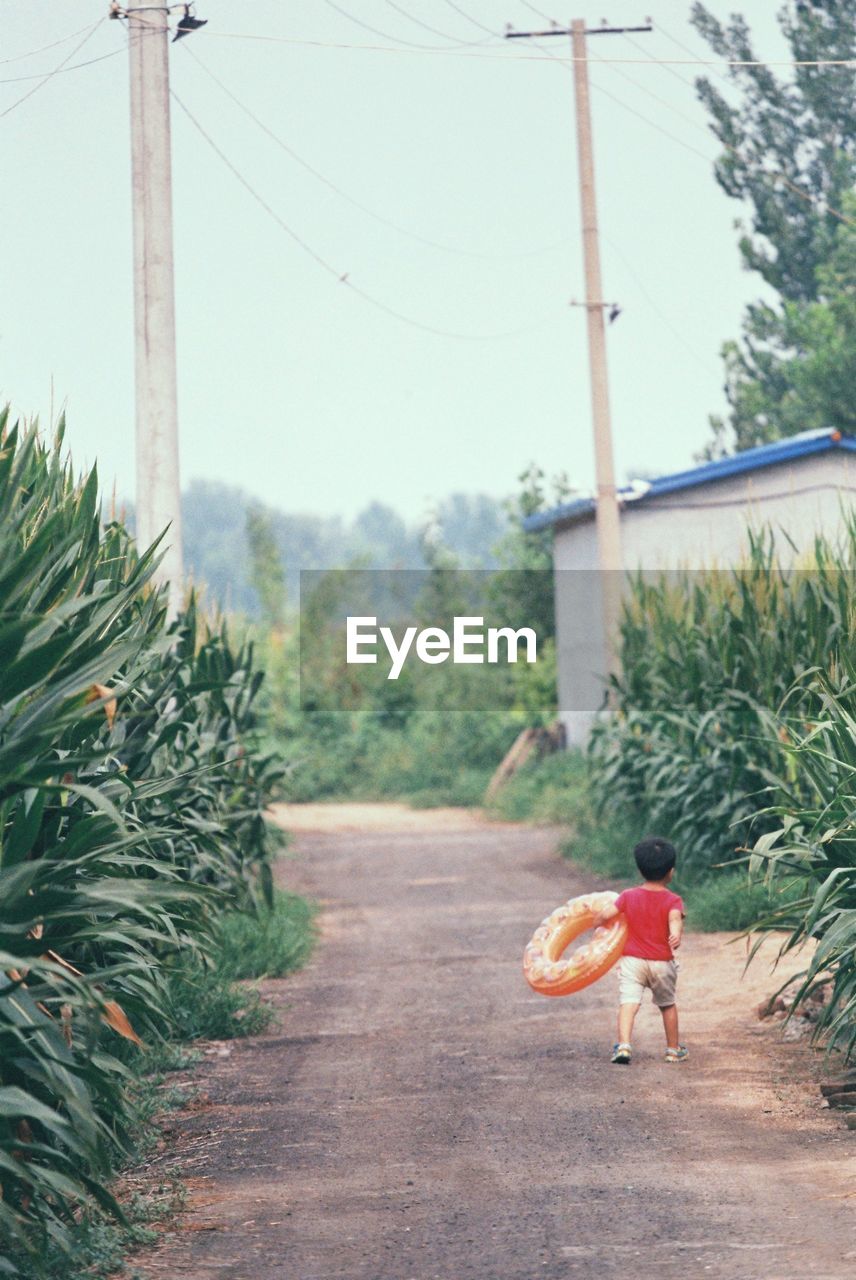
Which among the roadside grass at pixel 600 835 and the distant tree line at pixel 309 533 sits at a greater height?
the distant tree line at pixel 309 533

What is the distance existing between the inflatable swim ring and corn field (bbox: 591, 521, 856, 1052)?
1.00 meters

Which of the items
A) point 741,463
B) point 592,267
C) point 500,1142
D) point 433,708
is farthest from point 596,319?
point 500,1142

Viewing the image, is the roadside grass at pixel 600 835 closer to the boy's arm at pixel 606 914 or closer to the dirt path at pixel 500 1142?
the dirt path at pixel 500 1142

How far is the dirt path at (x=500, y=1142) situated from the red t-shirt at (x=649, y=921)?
0.58m

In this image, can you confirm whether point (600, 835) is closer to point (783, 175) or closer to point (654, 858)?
point (654, 858)

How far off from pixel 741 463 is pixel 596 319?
3228 millimetres

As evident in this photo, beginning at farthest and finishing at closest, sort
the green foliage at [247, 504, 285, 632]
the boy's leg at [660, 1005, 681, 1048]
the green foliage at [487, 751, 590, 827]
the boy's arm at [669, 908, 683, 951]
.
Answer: the green foliage at [247, 504, 285, 632] < the green foliage at [487, 751, 590, 827] < the boy's arm at [669, 908, 683, 951] < the boy's leg at [660, 1005, 681, 1048]

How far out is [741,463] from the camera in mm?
23641

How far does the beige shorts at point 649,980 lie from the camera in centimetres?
902

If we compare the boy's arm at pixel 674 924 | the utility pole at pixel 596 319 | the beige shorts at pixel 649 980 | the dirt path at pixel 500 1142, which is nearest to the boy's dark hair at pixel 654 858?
the boy's arm at pixel 674 924

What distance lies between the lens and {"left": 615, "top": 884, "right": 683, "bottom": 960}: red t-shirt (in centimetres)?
912

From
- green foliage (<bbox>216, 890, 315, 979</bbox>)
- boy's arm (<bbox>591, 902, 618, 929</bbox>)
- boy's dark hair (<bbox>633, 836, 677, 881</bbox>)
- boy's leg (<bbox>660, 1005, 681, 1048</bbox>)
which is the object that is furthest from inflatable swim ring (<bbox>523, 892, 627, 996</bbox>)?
green foliage (<bbox>216, 890, 315, 979</bbox>)

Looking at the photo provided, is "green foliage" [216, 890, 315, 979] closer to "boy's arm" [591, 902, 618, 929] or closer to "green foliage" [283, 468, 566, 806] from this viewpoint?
"boy's arm" [591, 902, 618, 929]

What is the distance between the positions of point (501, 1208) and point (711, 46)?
38.5 metres
